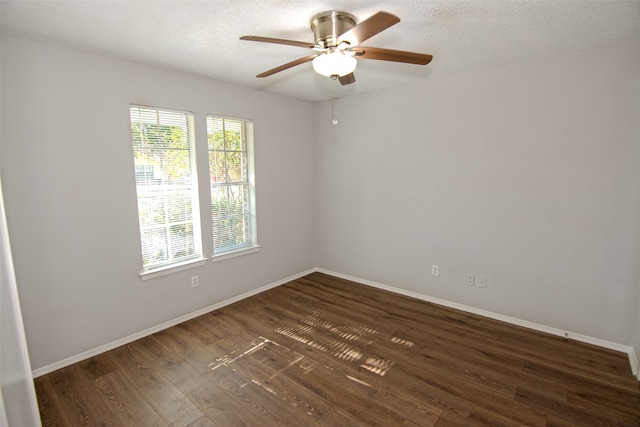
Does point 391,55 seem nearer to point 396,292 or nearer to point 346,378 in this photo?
point 346,378

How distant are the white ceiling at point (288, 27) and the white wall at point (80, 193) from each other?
23 cm

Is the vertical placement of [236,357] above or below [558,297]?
below

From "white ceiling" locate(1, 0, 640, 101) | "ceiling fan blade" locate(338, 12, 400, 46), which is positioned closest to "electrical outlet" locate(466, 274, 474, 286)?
"white ceiling" locate(1, 0, 640, 101)

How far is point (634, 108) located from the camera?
96.1 inches

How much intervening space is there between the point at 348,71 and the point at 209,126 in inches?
77.8

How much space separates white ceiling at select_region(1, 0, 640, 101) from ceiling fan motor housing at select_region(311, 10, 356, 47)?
0.14ft

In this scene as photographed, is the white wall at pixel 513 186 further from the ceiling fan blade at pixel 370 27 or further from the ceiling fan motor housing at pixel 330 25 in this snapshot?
the ceiling fan blade at pixel 370 27

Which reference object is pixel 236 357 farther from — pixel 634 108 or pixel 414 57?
pixel 634 108

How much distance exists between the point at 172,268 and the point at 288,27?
2.40 m

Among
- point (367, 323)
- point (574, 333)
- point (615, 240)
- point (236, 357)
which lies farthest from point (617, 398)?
point (236, 357)

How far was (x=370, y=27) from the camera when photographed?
1.64 metres

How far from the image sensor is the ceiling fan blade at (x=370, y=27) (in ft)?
4.88

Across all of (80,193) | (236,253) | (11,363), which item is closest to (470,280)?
(236,253)

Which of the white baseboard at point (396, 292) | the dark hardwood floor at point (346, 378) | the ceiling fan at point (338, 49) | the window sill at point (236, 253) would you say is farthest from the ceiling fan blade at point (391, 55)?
the white baseboard at point (396, 292)
